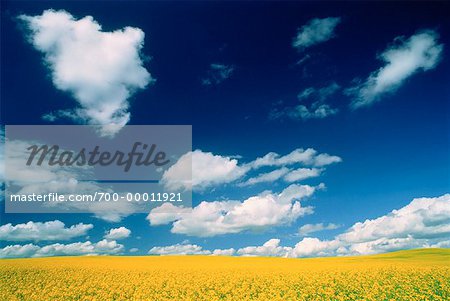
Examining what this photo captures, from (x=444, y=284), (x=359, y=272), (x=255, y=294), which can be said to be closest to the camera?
(x=255, y=294)

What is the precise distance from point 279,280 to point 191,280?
5.44 metres

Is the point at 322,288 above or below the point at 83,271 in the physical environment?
below

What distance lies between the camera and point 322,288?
2020 cm

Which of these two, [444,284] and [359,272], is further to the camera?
[359,272]

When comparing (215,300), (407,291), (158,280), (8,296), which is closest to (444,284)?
(407,291)

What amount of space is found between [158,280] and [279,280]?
24.7 feet

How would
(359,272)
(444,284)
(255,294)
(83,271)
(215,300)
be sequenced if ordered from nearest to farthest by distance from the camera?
1. (215,300)
2. (255,294)
3. (444,284)
4. (359,272)
5. (83,271)

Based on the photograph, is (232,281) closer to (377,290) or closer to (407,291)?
(377,290)

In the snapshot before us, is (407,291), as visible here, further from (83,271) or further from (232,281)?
(83,271)

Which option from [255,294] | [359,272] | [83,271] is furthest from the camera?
[83,271]

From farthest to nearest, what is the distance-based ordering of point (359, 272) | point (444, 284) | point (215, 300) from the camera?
point (359, 272)
point (444, 284)
point (215, 300)

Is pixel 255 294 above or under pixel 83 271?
under

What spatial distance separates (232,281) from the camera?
2181 centimetres

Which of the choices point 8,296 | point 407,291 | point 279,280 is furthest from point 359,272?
point 8,296
